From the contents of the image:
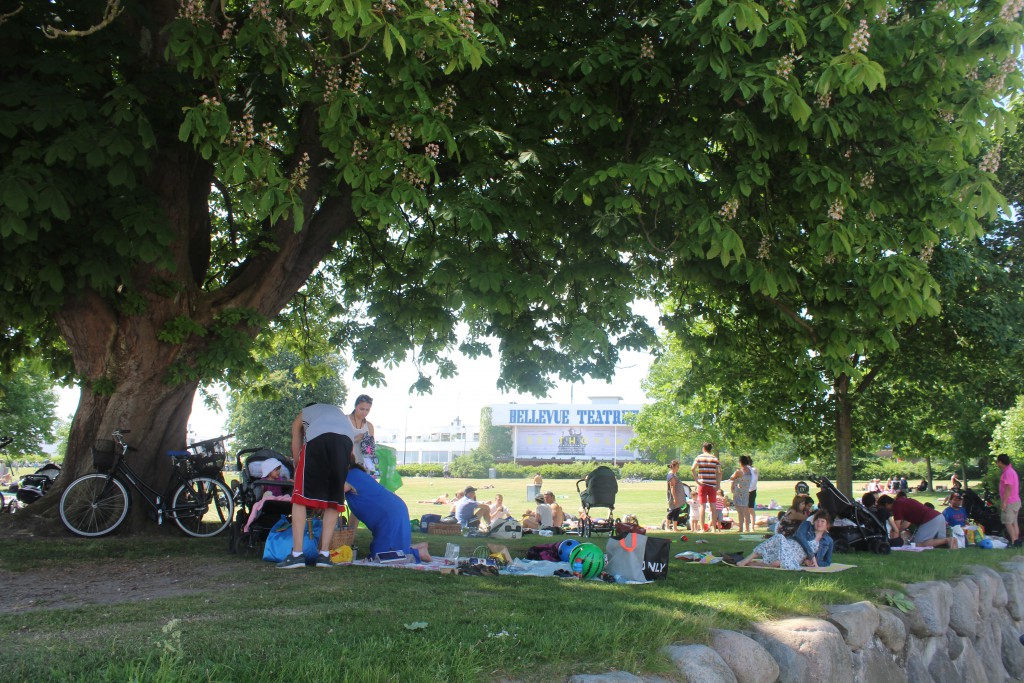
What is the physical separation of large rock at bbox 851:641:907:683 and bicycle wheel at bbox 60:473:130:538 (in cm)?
790

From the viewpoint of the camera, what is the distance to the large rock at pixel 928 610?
26.7 feet

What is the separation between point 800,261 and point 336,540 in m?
7.06

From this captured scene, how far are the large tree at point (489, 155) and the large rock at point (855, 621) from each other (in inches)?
127

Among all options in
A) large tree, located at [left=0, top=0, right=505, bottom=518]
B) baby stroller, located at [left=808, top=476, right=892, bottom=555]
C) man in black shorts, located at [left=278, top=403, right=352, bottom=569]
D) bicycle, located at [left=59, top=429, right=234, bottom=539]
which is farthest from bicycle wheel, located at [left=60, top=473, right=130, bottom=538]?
baby stroller, located at [left=808, top=476, right=892, bottom=555]

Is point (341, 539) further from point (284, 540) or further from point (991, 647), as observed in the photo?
point (991, 647)

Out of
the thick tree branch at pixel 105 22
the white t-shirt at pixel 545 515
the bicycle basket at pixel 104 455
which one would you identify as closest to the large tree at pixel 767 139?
the thick tree branch at pixel 105 22

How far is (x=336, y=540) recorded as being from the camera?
8.48 m

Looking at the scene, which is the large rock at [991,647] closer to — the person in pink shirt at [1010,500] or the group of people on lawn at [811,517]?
the group of people on lawn at [811,517]

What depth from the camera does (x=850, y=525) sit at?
39.3ft

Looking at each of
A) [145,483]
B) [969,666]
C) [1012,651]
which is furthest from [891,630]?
[145,483]

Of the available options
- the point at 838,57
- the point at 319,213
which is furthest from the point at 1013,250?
the point at 319,213

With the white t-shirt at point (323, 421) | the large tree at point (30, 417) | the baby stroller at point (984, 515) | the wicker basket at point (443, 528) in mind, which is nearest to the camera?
the white t-shirt at point (323, 421)

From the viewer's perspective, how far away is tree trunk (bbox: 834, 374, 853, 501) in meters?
17.4

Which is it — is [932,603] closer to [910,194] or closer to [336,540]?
[910,194]
